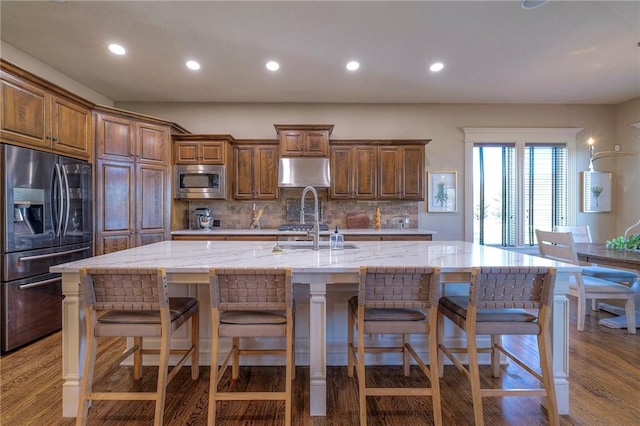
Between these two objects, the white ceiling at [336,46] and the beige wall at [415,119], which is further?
the beige wall at [415,119]

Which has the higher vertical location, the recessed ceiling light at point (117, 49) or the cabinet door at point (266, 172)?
the recessed ceiling light at point (117, 49)

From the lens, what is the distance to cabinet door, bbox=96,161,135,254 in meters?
3.38

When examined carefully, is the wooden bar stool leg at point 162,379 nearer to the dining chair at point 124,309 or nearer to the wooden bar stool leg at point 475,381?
the dining chair at point 124,309

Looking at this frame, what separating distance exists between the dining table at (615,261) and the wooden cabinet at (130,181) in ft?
15.9

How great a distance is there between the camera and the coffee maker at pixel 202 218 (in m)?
4.43

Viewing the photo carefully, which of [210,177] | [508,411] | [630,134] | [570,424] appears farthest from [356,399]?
[630,134]

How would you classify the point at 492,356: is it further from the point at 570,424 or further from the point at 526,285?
the point at 526,285

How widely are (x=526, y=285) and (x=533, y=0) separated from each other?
2.11 metres

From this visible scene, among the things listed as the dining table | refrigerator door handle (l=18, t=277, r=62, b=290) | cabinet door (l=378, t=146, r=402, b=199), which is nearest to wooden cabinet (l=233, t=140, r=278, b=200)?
cabinet door (l=378, t=146, r=402, b=199)

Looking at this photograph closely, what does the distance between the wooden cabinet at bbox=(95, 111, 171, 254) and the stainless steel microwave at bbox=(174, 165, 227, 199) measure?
17 cm

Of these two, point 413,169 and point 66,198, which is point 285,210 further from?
point 66,198

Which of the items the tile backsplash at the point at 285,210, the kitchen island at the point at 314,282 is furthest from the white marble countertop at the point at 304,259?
the tile backsplash at the point at 285,210

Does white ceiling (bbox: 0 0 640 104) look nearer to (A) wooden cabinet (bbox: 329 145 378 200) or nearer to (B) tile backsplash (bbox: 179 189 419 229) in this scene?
(A) wooden cabinet (bbox: 329 145 378 200)

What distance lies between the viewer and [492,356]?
2.06 metres
